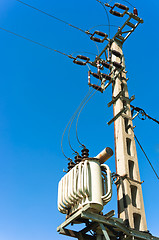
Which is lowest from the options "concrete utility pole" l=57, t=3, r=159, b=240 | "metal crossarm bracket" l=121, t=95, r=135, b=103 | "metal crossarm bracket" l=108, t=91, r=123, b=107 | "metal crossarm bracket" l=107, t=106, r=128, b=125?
"concrete utility pole" l=57, t=3, r=159, b=240

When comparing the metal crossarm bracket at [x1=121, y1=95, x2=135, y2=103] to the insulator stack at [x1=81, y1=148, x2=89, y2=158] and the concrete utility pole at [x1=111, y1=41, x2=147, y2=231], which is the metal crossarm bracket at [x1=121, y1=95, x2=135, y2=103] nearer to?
the concrete utility pole at [x1=111, y1=41, x2=147, y2=231]

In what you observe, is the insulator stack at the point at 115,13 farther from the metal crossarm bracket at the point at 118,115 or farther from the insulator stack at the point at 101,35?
the metal crossarm bracket at the point at 118,115

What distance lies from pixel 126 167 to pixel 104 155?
128 centimetres

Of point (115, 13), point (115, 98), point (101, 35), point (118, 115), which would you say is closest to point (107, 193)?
point (118, 115)

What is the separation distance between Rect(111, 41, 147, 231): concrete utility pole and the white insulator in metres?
1.05

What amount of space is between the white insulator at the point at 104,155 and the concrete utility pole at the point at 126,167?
105 cm

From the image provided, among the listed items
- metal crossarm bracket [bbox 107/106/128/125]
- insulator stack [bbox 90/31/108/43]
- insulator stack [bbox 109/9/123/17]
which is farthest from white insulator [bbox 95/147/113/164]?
insulator stack [bbox 109/9/123/17]

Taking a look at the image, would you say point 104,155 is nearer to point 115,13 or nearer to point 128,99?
point 128,99

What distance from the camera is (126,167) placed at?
39.2ft

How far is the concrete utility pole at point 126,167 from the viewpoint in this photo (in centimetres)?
1101

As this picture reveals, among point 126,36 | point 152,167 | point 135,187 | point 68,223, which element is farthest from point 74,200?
point 126,36

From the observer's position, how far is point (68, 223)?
10.3m

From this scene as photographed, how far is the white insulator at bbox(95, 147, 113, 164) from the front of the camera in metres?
11.2

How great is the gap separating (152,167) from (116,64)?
208 inches
